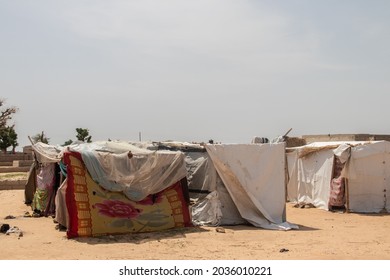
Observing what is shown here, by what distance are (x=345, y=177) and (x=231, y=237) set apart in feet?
18.9

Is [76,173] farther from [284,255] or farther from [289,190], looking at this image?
[289,190]

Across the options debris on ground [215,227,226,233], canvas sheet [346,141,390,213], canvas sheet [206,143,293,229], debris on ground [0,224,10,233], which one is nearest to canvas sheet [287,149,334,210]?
canvas sheet [346,141,390,213]

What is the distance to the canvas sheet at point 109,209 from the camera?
9.48 meters

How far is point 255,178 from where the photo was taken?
37.2ft

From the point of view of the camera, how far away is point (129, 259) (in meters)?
7.71

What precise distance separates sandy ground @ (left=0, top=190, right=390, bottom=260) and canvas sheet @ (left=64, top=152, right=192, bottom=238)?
230 mm

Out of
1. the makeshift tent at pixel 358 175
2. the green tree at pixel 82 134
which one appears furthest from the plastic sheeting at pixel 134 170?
the green tree at pixel 82 134

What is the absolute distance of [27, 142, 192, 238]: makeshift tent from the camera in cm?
958

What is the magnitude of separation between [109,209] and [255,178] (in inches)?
137

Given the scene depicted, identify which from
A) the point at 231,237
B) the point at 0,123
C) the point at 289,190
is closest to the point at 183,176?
the point at 231,237

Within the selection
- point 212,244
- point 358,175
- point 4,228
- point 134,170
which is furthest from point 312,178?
point 4,228

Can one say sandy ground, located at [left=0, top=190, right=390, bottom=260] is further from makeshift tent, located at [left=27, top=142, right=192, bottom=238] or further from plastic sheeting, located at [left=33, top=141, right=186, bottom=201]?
plastic sheeting, located at [left=33, top=141, right=186, bottom=201]

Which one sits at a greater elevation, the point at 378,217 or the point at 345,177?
the point at 345,177

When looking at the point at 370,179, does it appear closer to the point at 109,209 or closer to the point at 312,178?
the point at 312,178
